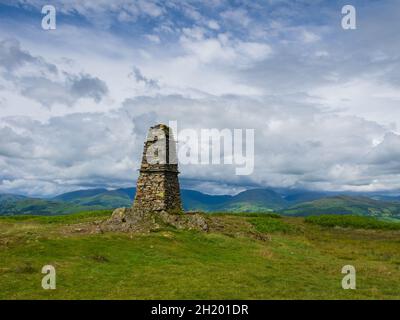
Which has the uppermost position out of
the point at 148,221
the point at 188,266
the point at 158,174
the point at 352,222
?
the point at 158,174

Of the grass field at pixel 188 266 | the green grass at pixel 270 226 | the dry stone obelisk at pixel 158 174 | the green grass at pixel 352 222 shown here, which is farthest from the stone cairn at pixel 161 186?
the green grass at pixel 352 222

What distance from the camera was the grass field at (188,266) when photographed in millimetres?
20047

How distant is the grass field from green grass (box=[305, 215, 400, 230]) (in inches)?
772

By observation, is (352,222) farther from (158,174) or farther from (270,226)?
(158,174)

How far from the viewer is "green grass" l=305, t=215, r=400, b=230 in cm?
6278

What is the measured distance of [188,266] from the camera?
26.6 metres

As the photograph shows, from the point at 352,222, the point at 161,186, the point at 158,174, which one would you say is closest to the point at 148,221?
the point at 161,186

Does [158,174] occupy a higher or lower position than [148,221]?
higher

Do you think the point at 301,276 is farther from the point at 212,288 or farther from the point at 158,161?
the point at 158,161

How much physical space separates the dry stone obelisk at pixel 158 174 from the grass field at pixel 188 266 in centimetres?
563

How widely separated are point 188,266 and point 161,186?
17825mm

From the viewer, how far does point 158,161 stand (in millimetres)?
43969
